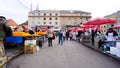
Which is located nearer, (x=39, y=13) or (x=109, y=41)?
(x=109, y=41)

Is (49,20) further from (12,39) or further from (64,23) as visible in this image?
(12,39)

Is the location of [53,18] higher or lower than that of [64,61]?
higher

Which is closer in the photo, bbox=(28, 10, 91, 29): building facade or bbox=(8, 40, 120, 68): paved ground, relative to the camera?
bbox=(8, 40, 120, 68): paved ground

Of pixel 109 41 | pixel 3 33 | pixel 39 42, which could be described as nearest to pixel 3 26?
pixel 3 33

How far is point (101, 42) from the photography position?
14.5 metres

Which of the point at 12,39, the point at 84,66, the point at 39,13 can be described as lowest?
the point at 84,66

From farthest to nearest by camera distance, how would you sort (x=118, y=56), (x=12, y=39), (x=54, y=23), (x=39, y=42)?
(x=54, y=23)
(x=39, y=42)
(x=12, y=39)
(x=118, y=56)

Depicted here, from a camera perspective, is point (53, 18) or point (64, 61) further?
point (53, 18)

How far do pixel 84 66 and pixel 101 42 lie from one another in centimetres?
655

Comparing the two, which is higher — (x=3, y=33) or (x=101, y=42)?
(x=3, y=33)

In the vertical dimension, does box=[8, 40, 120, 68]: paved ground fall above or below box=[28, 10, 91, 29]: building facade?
below

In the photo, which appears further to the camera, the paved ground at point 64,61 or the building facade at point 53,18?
the building facade at point 53,18

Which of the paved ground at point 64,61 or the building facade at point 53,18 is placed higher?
the building facade at point 53,18

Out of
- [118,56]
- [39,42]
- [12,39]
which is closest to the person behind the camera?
[118,56]
